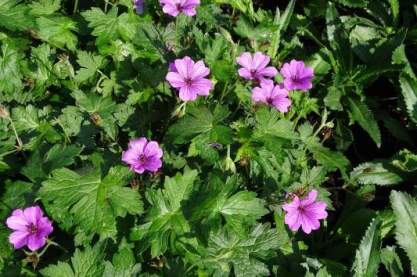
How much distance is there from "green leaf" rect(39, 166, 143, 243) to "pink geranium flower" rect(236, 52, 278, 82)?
81 cm

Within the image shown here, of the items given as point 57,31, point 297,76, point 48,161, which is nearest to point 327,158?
point 297,76

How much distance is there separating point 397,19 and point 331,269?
6.09ft

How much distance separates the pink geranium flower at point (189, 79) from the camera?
2277mm

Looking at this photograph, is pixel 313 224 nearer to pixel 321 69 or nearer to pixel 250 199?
pixel 250 199

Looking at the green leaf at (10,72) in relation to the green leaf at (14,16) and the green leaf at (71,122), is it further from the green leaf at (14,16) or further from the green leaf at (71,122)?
the green leaf at (71,122)

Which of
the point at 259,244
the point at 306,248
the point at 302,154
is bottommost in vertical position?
the point at 306,248

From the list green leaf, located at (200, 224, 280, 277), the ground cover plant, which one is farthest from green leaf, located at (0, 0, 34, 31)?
green leaf, located at (200, 224, 280, 277)

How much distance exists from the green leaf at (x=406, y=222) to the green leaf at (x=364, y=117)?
0.45m

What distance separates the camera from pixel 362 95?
3.16 metres

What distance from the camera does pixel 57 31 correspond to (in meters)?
2.84

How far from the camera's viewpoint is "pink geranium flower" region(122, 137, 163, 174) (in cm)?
209

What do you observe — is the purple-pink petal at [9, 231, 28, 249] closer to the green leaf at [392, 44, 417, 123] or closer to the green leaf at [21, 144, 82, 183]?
the green leaf at [21, 144, 82, 183]

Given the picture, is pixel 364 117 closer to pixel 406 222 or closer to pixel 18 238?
pixel 406 222

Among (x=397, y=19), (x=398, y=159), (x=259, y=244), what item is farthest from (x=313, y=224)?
(x=397, y=19)
